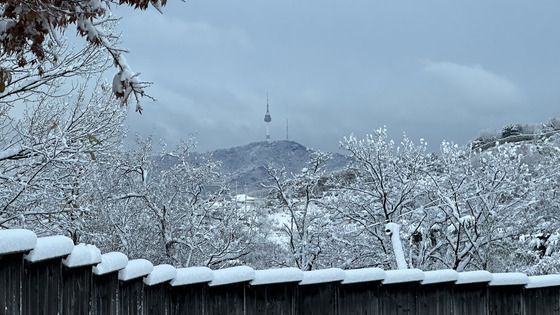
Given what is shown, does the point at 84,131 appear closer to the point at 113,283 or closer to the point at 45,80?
the point at 45,80

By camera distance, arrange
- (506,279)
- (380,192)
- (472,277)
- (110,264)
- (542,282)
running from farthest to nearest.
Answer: (380,192), (542,282), (506,279), (472,277), (110,264)

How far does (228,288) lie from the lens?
19.0ft

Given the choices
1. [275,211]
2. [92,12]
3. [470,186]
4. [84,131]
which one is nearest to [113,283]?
[92,12]

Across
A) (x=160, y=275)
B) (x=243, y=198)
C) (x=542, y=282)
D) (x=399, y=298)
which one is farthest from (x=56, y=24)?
(x=243, y=198)

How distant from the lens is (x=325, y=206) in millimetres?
21500

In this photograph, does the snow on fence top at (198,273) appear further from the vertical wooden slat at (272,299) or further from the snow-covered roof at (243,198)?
the snow-covered roof at (243,198)

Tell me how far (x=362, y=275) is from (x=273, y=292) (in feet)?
2.84

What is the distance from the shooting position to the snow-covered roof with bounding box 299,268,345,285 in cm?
629

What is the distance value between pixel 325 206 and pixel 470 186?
384 cm

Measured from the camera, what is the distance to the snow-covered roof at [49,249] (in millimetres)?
3883

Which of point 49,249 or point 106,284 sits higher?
point 49,249

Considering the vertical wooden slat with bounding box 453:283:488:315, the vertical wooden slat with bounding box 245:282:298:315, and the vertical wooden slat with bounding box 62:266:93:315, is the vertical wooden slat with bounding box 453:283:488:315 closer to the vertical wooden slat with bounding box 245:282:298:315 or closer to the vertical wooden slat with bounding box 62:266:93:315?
the vertical wooden slat with bounding box 245:282:298:315

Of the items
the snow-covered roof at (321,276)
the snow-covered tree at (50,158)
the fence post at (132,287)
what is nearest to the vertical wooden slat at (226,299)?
the snow-covered roof at (321,276)

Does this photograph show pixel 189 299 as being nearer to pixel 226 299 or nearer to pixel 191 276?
pixel 191 276
